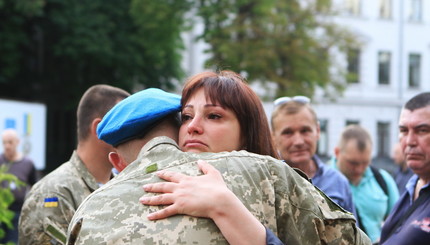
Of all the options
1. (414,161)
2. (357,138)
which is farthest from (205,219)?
(357,138)

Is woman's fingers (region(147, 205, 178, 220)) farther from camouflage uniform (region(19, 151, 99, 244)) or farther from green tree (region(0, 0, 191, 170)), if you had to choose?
green tree (region(0, 0, 191, 170))

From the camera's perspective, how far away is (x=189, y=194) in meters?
2.17

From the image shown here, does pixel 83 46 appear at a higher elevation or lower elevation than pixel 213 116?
lower

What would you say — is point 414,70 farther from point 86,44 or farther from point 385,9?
point 86,44

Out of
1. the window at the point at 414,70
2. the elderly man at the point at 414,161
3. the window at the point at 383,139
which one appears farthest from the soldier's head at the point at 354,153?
the window at the point at 414,70

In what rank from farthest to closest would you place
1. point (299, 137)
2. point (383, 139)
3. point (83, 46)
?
point (383, 139) < point (83, 46) < point (299, 137)

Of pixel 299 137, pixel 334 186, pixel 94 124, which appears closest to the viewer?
pixel 94 124

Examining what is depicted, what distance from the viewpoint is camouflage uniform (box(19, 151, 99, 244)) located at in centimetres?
378

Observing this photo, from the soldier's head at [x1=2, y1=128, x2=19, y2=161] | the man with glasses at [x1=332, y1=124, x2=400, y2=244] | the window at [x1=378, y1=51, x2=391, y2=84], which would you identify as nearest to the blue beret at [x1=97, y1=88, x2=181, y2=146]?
the man with glasses at [x1=332, y1=124, x2=400, y2=244]

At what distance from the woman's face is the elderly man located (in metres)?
A: 1.88

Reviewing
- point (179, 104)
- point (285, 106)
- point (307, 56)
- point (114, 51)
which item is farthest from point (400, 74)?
point (179, 104)

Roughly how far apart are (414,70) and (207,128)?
128 ft

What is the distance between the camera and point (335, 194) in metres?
4.71

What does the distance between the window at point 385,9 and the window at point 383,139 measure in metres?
6.23
